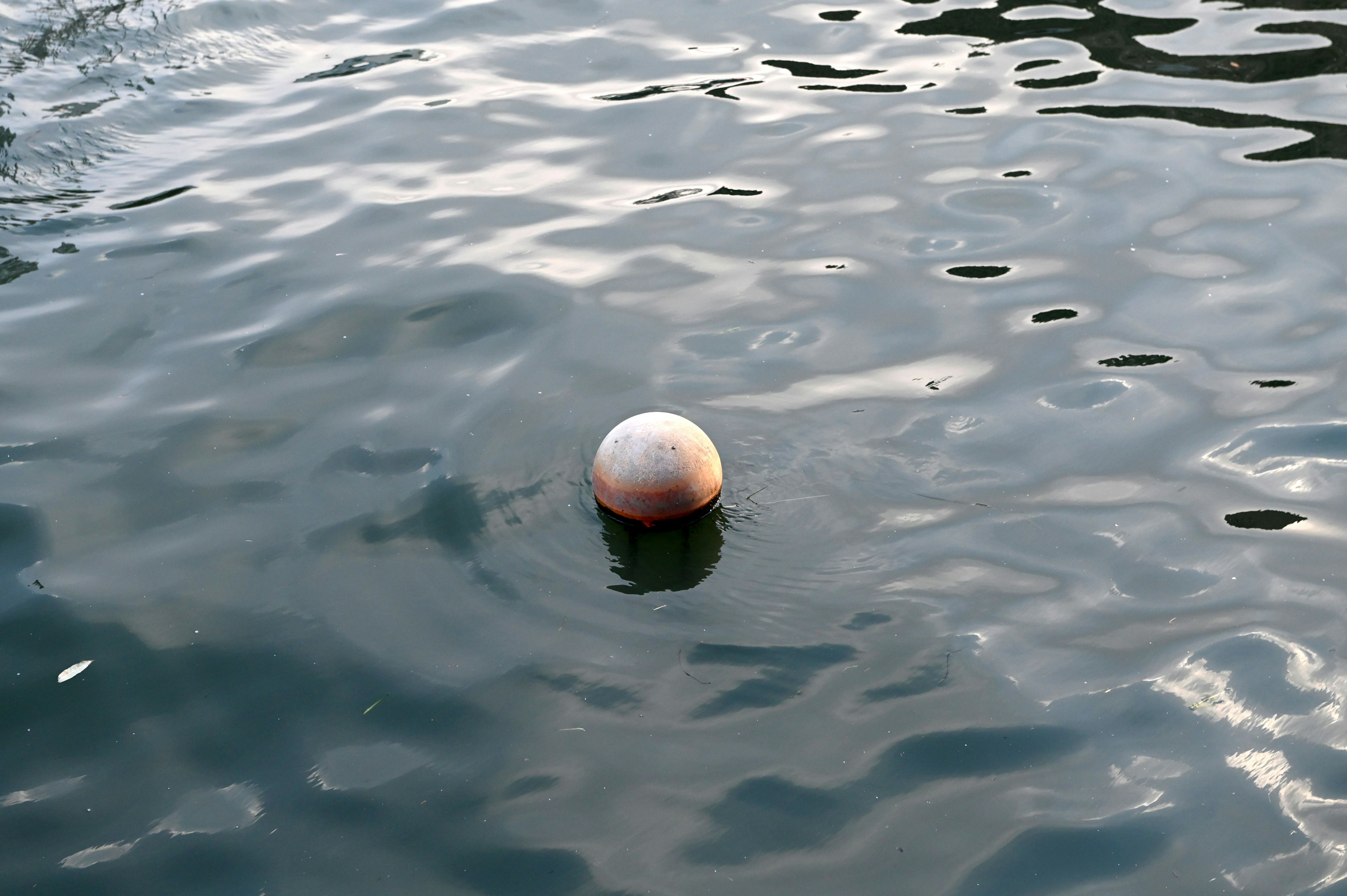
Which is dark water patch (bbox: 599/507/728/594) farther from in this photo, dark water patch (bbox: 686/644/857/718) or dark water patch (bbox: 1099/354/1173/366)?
dark water patch (bbox: 1099/354/1173/366)

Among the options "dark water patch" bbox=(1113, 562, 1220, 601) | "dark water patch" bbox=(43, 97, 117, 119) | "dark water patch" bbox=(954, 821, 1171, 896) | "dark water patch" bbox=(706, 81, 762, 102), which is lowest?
"dark water patch" bbox=(954, 821, 1171, 896)

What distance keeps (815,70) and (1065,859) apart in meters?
8.85

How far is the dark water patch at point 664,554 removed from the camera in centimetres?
554

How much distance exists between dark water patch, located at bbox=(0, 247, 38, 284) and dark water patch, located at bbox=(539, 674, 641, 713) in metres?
5.79

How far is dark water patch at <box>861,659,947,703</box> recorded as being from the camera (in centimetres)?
493

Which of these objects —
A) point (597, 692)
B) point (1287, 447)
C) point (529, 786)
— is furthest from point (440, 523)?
point (1287, 447)

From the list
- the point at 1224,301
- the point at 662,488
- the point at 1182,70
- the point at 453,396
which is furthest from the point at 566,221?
the point at 1182,70

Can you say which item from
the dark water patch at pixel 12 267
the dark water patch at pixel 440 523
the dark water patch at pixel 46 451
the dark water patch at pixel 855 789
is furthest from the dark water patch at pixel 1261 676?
the dark water patch at pixel 12 267

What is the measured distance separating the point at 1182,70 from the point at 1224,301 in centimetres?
413

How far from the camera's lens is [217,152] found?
10.1 m

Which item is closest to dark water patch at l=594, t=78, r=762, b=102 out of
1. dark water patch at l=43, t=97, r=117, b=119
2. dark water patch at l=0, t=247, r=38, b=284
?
dark water patch at l=43, t=97, r=117, b=119

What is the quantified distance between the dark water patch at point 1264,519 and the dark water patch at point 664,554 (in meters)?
2.68

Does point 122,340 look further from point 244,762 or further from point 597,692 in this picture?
point 597,692

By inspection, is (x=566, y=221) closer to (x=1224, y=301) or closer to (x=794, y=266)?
(x=794, y=266)
